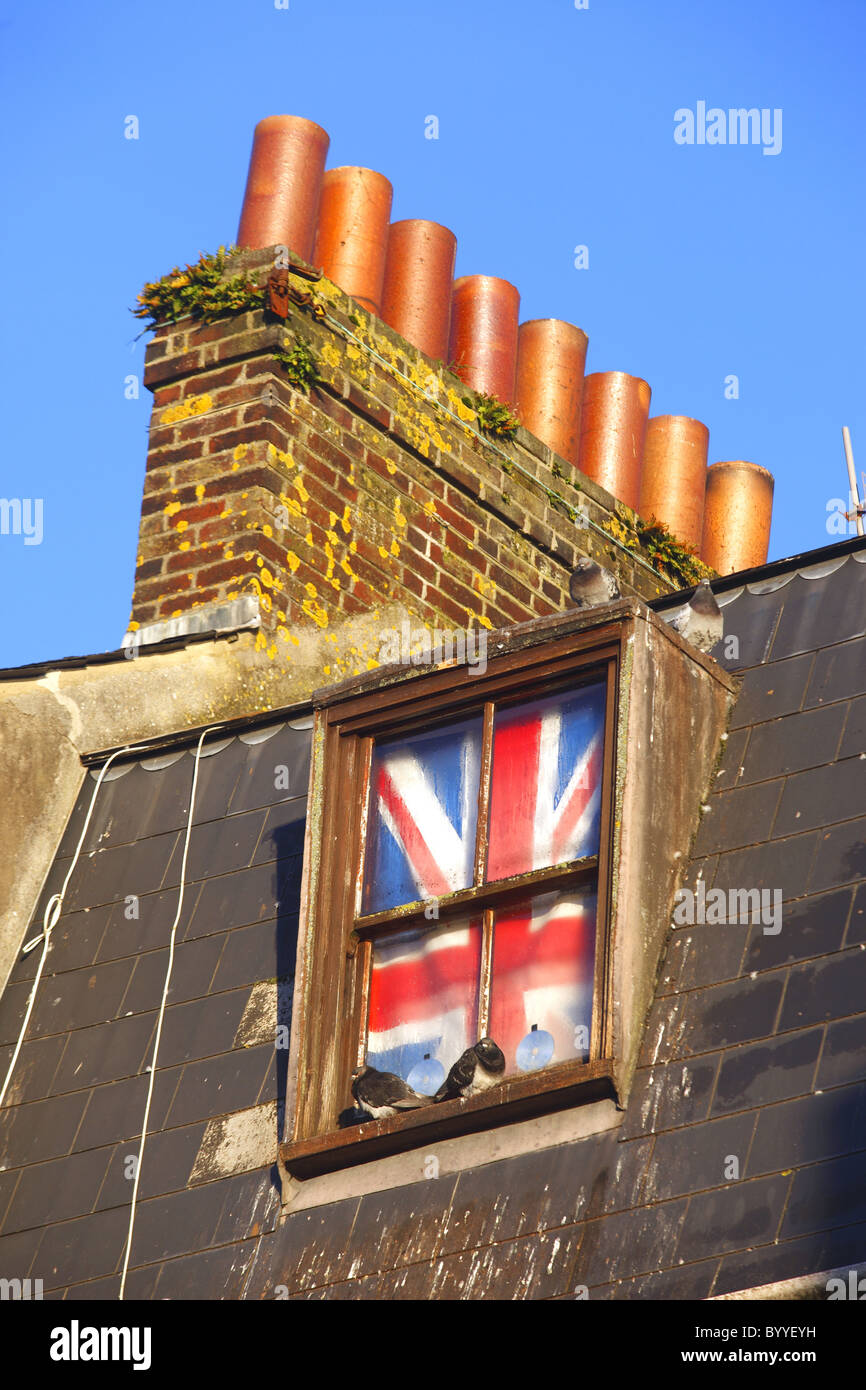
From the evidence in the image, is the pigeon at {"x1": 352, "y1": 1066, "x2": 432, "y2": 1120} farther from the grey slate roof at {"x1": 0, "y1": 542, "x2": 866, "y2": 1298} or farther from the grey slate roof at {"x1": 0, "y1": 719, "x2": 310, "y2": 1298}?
the grey slate roof at {"x1": 0, "y1": 719, "x2": 310, "y2": 1298}

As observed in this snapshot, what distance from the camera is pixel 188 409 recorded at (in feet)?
27.3

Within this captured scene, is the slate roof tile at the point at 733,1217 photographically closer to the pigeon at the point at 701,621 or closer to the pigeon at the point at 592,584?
the pigeon at the point at 701,621

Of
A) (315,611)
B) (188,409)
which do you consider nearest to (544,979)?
(315,611)

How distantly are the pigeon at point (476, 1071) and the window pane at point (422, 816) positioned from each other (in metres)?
0.55

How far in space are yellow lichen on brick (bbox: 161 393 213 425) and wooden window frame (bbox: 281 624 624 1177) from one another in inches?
103

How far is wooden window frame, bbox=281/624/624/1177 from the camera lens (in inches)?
199

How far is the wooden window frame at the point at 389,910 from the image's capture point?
16.5ft

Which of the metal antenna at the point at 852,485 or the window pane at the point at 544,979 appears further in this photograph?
the metal antenna at the point at 852,485

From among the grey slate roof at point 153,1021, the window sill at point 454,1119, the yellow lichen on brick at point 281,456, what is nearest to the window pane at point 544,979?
the window sill at point 454,1119

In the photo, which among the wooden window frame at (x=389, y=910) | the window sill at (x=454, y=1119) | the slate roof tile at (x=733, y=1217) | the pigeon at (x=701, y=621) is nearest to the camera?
the slate roof tile at (x=733, y=1217)

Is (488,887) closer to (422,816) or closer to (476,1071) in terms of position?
(422,816)

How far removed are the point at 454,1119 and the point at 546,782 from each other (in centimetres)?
99
